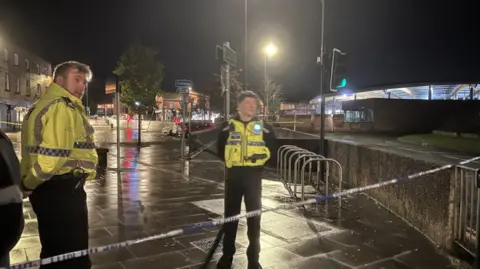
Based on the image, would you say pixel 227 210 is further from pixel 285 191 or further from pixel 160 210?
pixel 285 191

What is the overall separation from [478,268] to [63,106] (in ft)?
13.6

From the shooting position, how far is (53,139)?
301cm

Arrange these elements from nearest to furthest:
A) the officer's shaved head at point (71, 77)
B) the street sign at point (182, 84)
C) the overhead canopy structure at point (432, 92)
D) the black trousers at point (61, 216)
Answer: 1. the black trousers at point (61, 216)
2. the officer's shaved head at point (71, 77)
3. the street sign at point (182, 84)
4. the overhead canopy structure at point (432, 92)

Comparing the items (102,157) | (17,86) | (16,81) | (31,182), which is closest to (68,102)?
(31,182)

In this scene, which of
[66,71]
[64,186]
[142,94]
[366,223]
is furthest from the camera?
[142,94]

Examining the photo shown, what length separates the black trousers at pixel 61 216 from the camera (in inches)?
122

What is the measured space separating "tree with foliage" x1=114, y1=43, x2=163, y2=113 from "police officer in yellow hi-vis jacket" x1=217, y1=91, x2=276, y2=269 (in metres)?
23.4

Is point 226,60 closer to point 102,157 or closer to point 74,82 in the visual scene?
point 74,82

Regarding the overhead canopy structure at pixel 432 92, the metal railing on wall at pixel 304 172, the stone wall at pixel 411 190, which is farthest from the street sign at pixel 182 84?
the overhead canopy structure at pixel 432 92

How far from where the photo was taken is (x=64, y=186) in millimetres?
3127

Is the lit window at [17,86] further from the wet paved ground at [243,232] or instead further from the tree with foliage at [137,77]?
the wet paved ground at [243,232]

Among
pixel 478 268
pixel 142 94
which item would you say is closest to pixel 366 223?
pixel 478 268

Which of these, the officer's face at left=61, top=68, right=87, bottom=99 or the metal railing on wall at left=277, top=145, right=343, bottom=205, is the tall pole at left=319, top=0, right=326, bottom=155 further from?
the officer's face at left=61, top=68, right=87, bottom=99

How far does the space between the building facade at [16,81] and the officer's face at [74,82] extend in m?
35.8
